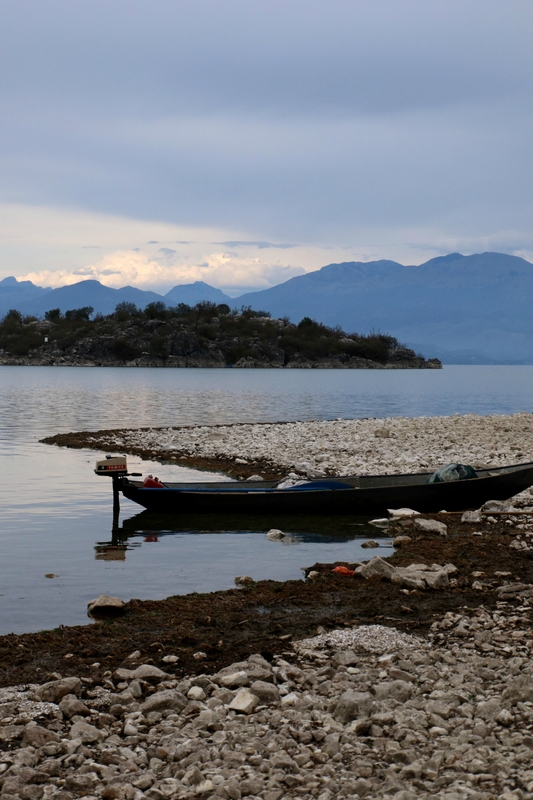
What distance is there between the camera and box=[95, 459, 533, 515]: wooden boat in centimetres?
1952

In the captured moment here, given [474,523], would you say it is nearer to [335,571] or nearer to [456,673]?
[335,571]

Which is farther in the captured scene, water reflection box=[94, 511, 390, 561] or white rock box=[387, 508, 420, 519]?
white rock box=[387, 508, 420, 519]

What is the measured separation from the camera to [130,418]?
56.0 metres

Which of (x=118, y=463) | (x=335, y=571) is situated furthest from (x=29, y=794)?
(x=118, y=463)

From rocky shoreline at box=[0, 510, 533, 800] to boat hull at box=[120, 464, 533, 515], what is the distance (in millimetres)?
7615

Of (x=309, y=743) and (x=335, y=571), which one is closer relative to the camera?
(x=309, y=743)

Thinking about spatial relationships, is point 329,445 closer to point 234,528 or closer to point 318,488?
point 318,488

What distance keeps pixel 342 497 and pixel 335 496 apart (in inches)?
7.5

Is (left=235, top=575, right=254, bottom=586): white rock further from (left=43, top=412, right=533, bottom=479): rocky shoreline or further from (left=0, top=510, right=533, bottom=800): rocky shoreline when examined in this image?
(left=43, top=412, right=533, bottom=479): rocky shoreline

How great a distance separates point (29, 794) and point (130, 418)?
5070 cm

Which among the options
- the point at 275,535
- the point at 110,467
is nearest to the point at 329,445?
the point at 110,467

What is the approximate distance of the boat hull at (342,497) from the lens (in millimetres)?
19531

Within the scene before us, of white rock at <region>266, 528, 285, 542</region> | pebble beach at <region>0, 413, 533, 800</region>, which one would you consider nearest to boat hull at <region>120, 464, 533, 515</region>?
white rock at <region>266, 528, 285, 542</region>

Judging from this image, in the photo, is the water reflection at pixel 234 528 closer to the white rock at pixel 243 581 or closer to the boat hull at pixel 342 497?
the boat hull at pixel 342 497
